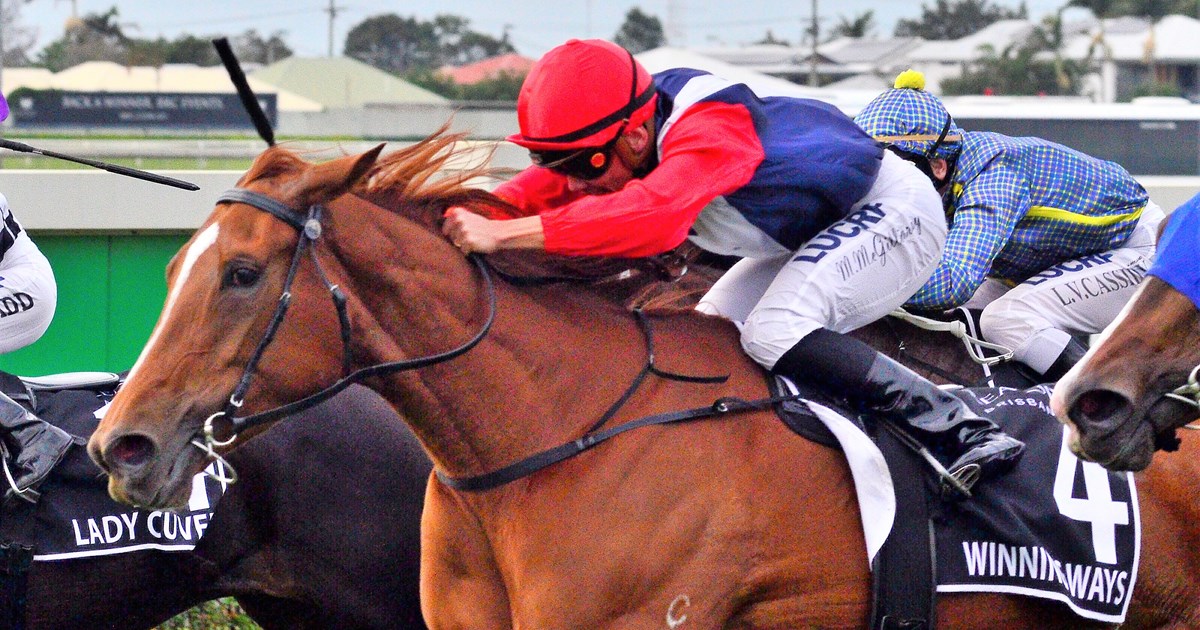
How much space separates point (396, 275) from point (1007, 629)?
5.30 ft

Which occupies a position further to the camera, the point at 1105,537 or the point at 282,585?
the point at 282,585

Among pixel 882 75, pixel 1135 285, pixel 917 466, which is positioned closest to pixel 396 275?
pixel 917 466

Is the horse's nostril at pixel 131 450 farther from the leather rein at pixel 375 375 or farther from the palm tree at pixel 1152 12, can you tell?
the palm tree at pixel 1152 12

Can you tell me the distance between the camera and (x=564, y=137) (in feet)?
10.4

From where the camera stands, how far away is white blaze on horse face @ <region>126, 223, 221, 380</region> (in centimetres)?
275

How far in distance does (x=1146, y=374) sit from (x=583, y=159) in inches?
51.6

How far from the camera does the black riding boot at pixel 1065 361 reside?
3.98 m

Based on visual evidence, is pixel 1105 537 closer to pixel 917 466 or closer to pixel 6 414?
pixel 917 466

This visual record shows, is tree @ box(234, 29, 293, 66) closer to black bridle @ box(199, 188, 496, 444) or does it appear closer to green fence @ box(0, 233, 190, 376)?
green fence @ box(0, 233, 190, 376)

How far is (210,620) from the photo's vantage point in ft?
18.1

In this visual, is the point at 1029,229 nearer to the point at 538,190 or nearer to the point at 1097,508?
the point at 1097,508

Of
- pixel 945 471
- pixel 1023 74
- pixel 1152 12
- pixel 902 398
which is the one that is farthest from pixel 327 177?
pixel 1152 12

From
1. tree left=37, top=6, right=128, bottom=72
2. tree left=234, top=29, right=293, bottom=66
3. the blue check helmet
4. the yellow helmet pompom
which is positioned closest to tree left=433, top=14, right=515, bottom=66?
tree left=234, top=29, right=293, bottom=66

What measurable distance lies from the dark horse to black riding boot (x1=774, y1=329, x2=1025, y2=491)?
1.43 m
